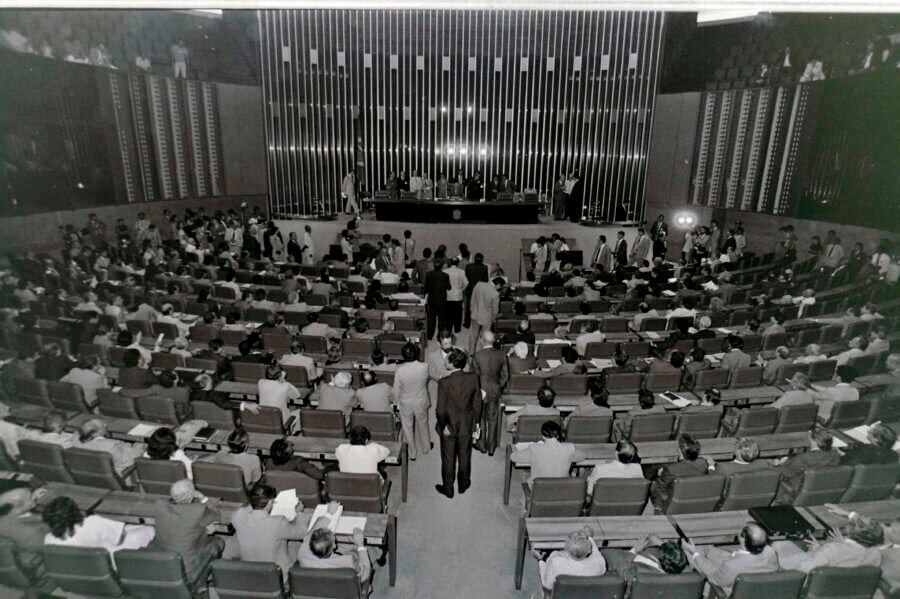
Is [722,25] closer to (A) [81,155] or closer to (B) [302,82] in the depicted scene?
(B) [302,82]

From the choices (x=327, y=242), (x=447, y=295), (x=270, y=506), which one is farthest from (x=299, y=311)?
(x=327, y=242)

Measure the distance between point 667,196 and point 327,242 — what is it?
12.2 metres

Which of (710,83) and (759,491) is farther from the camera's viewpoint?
(710,83)

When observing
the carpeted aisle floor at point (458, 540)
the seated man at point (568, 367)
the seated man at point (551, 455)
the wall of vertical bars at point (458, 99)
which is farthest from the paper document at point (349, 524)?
the wall of vertical bars at point (458, 99)

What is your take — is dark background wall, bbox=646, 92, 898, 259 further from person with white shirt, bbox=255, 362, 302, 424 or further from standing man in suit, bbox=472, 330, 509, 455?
person with white shirt, bbox=255, 362, 302, 424

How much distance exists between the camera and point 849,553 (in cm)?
379

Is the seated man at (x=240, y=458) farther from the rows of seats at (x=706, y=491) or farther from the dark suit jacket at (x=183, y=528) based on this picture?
the rows of seats at (x=706, y=491)

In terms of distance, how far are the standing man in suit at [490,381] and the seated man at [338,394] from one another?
1491 millimetres

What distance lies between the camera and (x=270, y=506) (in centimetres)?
402

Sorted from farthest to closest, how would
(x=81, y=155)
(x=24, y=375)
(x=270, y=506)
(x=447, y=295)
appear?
1. (x=81, y=155)
2. (x=447, y=295)
3. (x=24, y=375)
4. (x=270, y=506)

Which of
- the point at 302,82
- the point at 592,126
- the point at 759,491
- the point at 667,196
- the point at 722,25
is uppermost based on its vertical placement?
the point at 722,25

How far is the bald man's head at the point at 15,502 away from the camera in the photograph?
4047 millimetres

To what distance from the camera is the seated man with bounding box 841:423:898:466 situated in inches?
193

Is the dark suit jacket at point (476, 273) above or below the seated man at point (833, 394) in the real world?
above
